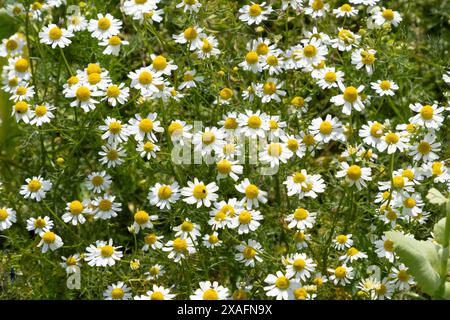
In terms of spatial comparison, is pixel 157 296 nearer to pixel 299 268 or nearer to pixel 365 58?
pixel 299 268

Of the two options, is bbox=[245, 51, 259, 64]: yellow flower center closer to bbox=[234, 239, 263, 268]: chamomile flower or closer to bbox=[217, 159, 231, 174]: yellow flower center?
bbox=[217, 159, 231, 174]: yellow flower center

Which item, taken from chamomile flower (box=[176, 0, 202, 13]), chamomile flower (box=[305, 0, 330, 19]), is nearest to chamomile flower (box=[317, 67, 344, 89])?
chamomile flower (box=[305, 0, 330, 19])

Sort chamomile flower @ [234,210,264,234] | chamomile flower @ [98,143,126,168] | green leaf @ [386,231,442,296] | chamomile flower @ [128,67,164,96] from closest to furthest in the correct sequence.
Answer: green leaf @ [386,231,442,296] < chamomile flower @ [234,210,264,234] < chamomile flower @ [128,67,164,96] < chamomile flower @ [98,143,126,168]

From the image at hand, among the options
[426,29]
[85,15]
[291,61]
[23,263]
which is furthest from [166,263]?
[426,29]

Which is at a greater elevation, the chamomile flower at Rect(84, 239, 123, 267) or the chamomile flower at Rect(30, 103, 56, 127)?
the chamomile flower at Rect(30, 103, 56, 127)

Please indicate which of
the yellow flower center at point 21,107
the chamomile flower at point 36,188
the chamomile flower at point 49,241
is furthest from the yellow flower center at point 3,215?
the yellow flower center at point 21,107

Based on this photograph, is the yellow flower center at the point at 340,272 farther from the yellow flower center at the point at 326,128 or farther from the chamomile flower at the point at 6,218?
the chamomile flower at the point at 6,218

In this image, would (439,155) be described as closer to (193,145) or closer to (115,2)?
(193,145)

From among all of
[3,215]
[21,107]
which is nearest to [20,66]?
[21,107]
